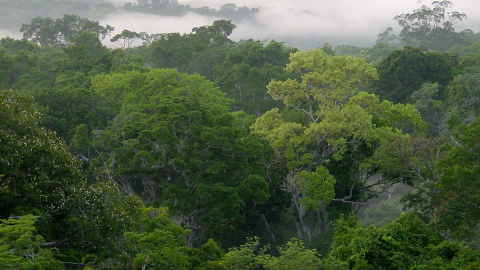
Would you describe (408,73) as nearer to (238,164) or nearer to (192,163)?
(238,164)

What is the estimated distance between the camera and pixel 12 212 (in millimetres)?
13195

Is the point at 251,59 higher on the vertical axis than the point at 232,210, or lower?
higher

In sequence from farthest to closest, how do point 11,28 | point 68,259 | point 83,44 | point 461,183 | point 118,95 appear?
1. point 11,28
2. point 83,44
3. point 118,95
4. point 461,183
5. point 68,259

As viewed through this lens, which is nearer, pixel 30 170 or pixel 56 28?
pixel 30 170

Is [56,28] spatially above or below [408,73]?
above

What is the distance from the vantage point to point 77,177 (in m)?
13.5

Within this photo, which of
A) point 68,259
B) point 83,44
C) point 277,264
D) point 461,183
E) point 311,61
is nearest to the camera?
point 68,259

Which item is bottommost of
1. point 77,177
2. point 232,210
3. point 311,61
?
point 232,210

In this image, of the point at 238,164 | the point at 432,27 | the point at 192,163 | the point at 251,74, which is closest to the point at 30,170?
the point at 192,163

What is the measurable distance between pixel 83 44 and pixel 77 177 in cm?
2543

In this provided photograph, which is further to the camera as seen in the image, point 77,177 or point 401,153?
point 401,153

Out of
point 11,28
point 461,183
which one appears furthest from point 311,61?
point 11,28

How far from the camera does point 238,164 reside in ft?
69.1

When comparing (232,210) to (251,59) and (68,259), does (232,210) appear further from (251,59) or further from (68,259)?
(251,59)
